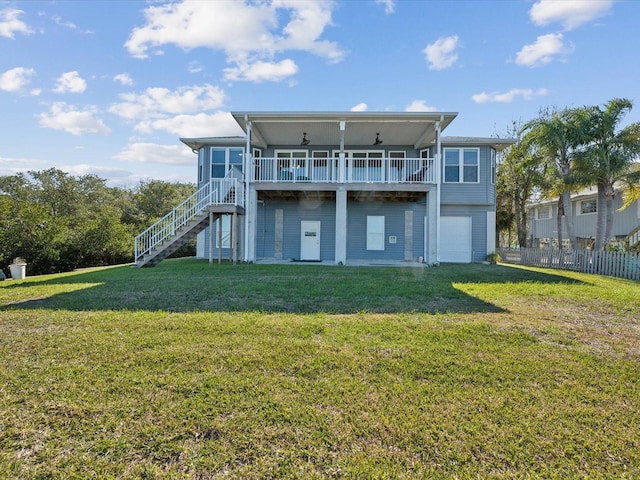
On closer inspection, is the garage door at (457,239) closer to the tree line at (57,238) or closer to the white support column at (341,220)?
the white support column at (341,220)

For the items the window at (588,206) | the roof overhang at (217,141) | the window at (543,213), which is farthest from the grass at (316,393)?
the window at (543,213)

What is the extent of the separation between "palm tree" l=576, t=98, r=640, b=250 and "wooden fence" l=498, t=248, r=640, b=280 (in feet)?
7.28

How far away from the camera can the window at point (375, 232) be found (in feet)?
50.7

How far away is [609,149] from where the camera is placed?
14.1m

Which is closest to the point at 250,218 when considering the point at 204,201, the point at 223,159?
the point at 204,201

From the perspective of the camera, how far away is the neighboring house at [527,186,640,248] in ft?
66.0

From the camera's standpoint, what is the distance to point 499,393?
2.77m

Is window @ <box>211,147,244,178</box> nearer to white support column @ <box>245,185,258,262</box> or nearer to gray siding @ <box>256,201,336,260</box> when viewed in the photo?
gray siding @ <box>256,201,336,260</box>

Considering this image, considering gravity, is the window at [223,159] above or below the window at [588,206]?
above

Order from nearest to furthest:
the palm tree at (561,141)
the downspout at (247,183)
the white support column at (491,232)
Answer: the downspout at (247,183), the palm tree at (561,141), the white support column at (491,232)

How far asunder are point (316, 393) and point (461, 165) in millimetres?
14620

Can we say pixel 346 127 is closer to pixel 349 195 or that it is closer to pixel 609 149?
pixel 349 195

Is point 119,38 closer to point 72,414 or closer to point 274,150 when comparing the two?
point 274,150

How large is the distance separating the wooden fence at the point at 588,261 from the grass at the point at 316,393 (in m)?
7.20
